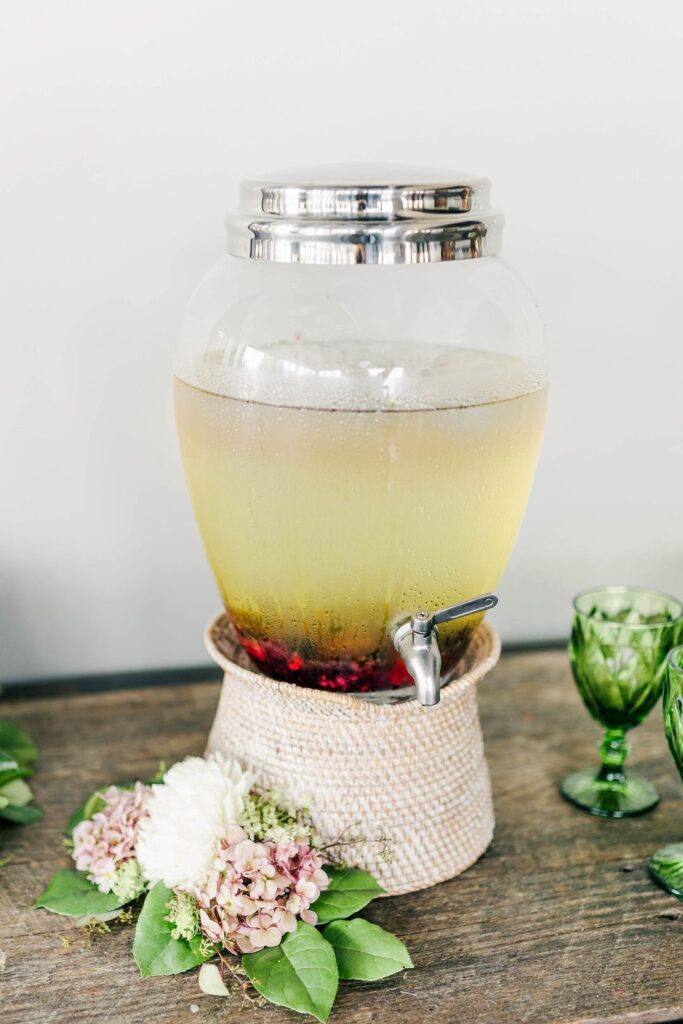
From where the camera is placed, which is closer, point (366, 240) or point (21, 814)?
point (366, 240)

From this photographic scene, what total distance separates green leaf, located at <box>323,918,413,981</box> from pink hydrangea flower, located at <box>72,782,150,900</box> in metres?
0.16

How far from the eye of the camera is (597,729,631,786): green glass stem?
0.93 m

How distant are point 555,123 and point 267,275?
0.44 metres

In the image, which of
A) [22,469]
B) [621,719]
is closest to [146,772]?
[22,469]

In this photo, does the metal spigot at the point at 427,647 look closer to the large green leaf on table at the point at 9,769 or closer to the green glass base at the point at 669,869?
the green glass base at the point at 669,869

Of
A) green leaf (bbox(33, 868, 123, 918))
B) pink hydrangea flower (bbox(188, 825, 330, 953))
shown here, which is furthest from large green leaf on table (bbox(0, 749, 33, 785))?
pink hydrangea flower (bbox(188, 825, 330, 953))

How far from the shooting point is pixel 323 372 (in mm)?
699

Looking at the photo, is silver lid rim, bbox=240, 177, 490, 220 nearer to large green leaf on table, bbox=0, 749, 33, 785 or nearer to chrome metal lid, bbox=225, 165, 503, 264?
chrome metal lid, bbox=225, 165, 503, 264

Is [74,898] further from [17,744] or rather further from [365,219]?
[365,219]

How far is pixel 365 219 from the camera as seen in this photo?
2.24ft

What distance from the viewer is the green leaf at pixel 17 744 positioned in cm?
94

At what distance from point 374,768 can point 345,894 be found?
94 millimetres

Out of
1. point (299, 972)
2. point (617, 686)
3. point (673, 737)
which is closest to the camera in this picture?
point (299, 972)

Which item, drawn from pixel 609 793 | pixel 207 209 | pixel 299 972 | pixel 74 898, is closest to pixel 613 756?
pixel 609 793
